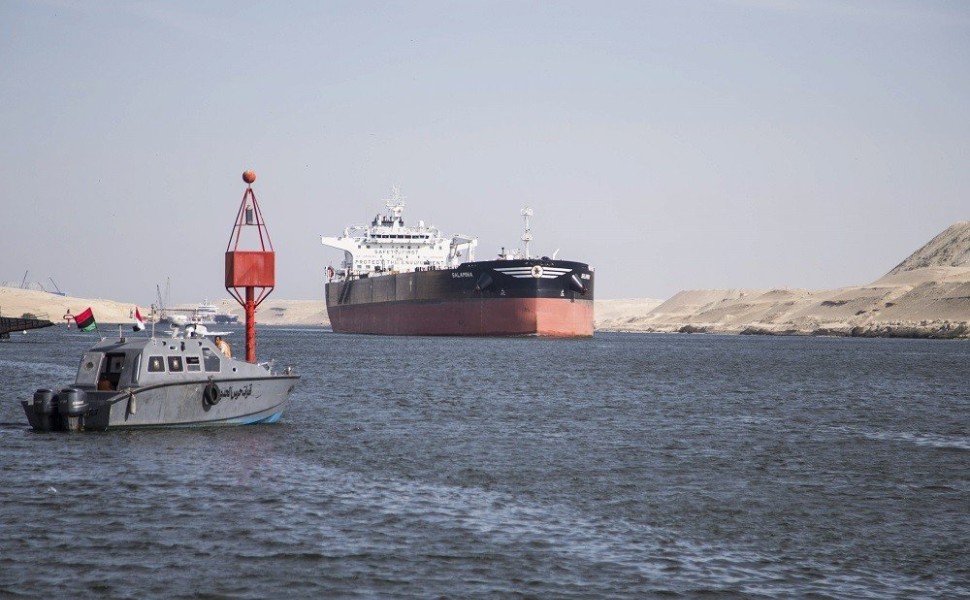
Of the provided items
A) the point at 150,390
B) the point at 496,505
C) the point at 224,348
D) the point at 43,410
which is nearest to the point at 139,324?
the point at 224,348

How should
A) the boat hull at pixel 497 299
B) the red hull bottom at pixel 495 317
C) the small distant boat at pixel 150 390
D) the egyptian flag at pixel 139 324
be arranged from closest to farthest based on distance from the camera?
the small distant boat at pixel 150 390 < the egyptian flag at pixel 139 324 < the boat hull at pixel 497 299 < the red hull bottom at pixel 495 317

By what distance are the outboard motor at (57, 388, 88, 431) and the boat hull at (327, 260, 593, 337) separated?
72.6m

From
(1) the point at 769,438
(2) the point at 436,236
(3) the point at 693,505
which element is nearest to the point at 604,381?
(1) the point at 769,438

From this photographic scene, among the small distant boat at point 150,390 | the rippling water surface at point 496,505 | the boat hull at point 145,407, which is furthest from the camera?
the small distant boat at point 150,390

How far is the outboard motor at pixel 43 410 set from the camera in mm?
27453

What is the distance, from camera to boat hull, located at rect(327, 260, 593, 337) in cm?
9981

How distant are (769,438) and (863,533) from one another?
13.2 meters

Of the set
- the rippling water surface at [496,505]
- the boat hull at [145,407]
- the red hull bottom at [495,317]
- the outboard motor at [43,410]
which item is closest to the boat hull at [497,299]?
the red hull bottom at [495,317]

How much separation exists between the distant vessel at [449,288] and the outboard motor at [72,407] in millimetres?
72538

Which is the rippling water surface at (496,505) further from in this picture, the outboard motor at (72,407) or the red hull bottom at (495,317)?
the red hull bottom at (495,317)

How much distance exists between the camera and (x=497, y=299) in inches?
4011

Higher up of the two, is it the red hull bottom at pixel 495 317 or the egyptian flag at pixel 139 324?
the red hull bottom at pixel 495 317

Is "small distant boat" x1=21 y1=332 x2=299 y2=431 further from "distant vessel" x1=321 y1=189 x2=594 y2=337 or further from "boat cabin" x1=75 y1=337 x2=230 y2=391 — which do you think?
"distant vessel" x1=321 y1=189 x2=594 y2=337

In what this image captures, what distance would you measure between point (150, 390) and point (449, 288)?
3131 inches
